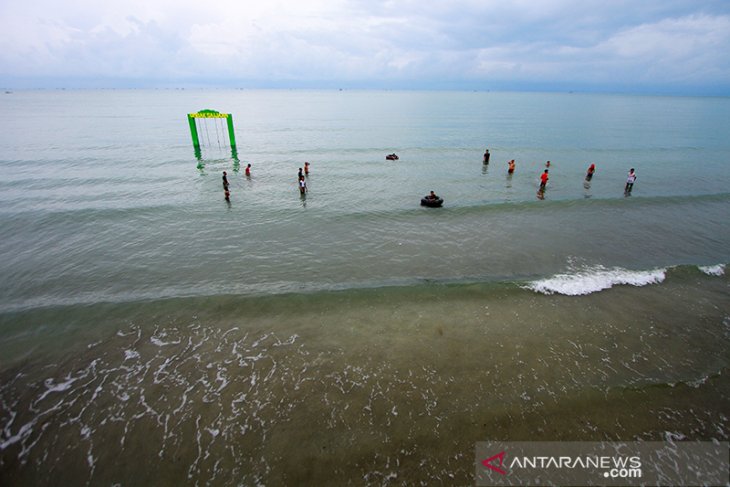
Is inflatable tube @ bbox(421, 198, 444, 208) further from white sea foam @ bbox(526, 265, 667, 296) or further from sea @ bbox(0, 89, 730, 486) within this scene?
white sea foam @ bbox(526, 265, 667, 296)

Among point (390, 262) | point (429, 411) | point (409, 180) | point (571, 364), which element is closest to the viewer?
point (429, 411)

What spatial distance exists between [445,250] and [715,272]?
12.1 metres

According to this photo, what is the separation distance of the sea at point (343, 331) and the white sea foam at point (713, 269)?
8 centimetres

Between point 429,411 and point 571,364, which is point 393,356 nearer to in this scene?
point 429,411

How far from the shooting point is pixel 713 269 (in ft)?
50.1

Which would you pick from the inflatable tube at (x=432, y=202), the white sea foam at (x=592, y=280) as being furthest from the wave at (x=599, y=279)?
the inflatable tube at (x=432, y=202)

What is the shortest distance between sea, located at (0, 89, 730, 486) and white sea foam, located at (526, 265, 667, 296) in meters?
0.10

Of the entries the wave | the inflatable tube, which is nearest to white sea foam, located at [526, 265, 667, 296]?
the wave

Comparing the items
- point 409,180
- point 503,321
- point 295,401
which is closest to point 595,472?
point 503,321

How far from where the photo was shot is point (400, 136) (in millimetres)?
58656

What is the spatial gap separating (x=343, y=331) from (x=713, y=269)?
17510 millimetres

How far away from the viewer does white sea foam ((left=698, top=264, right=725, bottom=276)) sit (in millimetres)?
14961

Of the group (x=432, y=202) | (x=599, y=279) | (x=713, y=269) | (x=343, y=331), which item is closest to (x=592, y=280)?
(x=599, y=279)

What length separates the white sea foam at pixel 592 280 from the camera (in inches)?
547
